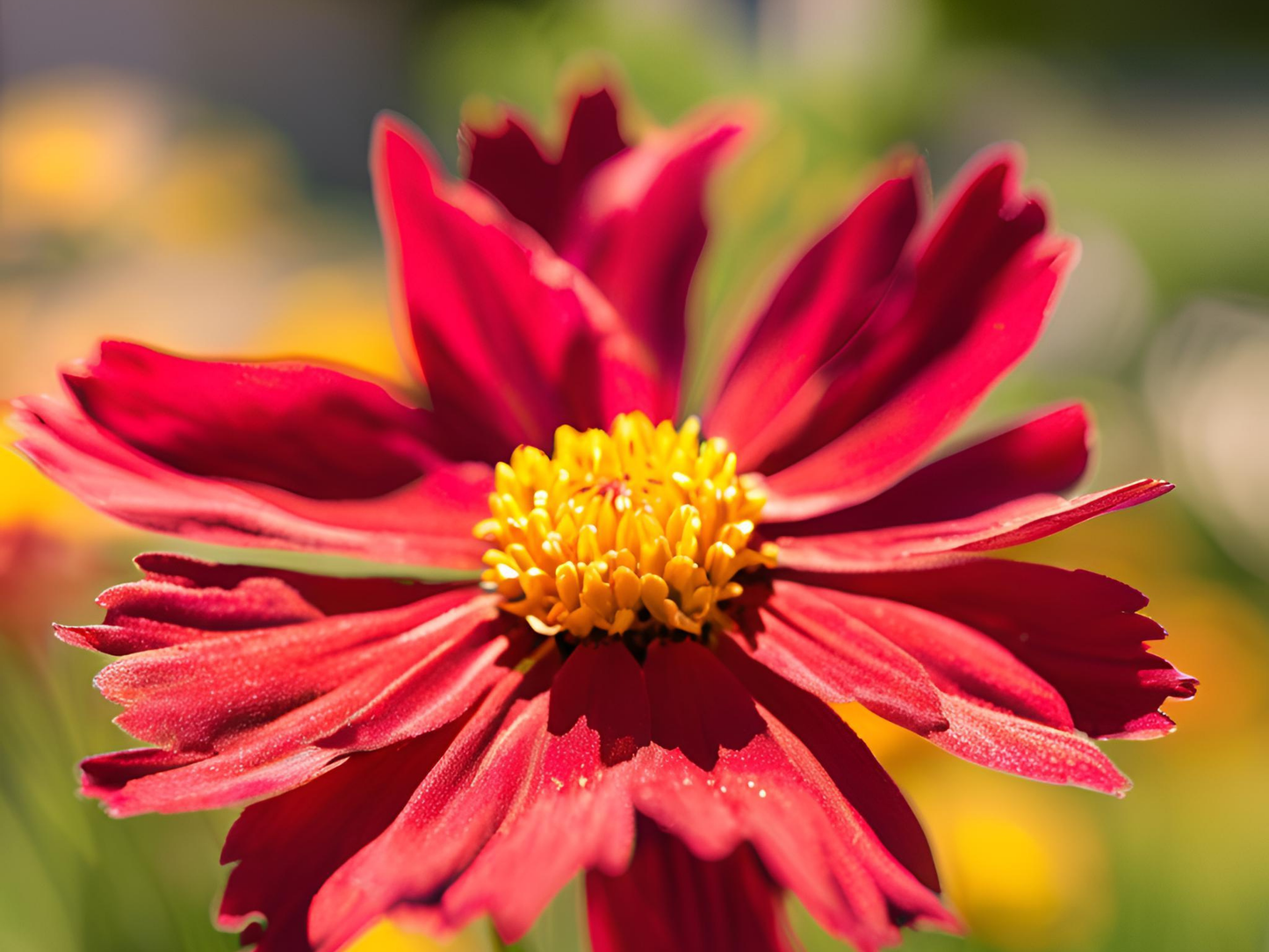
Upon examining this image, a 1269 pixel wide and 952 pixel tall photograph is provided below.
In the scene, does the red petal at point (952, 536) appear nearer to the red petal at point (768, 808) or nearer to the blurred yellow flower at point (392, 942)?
the red petal at point (768, 808)

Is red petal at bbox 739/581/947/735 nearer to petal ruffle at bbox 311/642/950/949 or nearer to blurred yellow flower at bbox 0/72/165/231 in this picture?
petal ruffle at bbox 311/642/950/949

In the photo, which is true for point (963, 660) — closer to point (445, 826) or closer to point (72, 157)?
point (445, 826)

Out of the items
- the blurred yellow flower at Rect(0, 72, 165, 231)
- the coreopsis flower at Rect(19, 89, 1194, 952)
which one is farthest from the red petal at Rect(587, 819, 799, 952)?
the blurred yellow flower at Rect(0, 72, 165, 231)

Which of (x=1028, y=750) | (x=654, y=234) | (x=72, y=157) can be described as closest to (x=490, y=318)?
(x=654, y=234)

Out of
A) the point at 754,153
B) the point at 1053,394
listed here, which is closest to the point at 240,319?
the point at 754,153

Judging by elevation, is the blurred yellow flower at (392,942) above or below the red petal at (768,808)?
above

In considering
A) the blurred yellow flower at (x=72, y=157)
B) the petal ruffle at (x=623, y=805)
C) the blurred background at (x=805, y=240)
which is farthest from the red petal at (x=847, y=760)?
the blurred yellow flower at (x=72, y=157)
